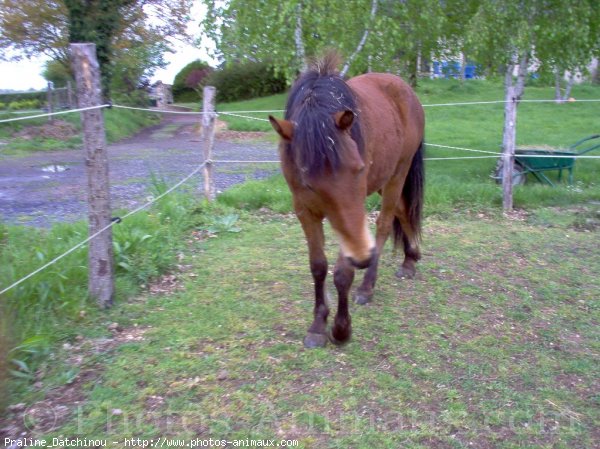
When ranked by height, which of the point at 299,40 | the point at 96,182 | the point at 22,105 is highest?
the point at 299,40

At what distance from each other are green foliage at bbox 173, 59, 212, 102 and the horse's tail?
28.6 m

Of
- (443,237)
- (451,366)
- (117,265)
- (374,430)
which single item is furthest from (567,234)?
(117,265)

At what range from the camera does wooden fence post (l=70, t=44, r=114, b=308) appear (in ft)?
12.3

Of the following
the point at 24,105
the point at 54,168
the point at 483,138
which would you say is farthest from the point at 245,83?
the point at 54,168

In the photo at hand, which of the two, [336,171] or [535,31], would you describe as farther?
[535,31]

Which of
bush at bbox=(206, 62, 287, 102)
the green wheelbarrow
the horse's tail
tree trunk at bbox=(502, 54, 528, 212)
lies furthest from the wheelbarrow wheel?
bush at bbox=(206, 62, 287, 102)

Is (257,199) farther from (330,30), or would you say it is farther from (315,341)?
(315,341)

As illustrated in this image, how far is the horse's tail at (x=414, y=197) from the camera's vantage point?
496 centimetres

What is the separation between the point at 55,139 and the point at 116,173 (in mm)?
4841

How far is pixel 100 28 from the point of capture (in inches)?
615

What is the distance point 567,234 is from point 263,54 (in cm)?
547

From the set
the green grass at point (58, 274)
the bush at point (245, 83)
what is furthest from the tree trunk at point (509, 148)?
the bush at point (245, 83)

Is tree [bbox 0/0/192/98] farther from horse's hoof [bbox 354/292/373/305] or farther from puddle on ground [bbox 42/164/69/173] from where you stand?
horse's hoof [bbox 354/292/373/305]

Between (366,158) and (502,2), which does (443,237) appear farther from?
(502,2)
